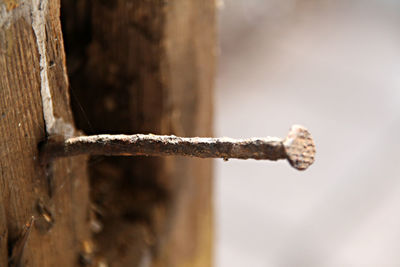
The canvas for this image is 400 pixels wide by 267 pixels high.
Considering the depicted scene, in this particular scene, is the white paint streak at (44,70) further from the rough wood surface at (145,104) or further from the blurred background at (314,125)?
the blurred background at (314,125)

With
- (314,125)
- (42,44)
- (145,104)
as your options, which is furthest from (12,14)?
(314,125)

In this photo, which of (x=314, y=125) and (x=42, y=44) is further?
(x=314, y=125)

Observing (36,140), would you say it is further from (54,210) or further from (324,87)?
(324,87)

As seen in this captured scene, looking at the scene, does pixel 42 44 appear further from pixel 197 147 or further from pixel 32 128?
pixel 197 147

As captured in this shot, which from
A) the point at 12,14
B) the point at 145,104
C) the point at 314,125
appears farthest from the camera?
the point at 314,125

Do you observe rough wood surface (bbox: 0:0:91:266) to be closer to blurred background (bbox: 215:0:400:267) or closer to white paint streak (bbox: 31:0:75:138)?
white paint streak (bbox: 31:0:75:138)

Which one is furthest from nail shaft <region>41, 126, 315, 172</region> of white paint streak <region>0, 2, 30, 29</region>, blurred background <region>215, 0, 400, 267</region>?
blurred background <region>215, 0, 400, 267</region>

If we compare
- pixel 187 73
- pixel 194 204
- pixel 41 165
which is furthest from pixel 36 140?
pixel 194 204
